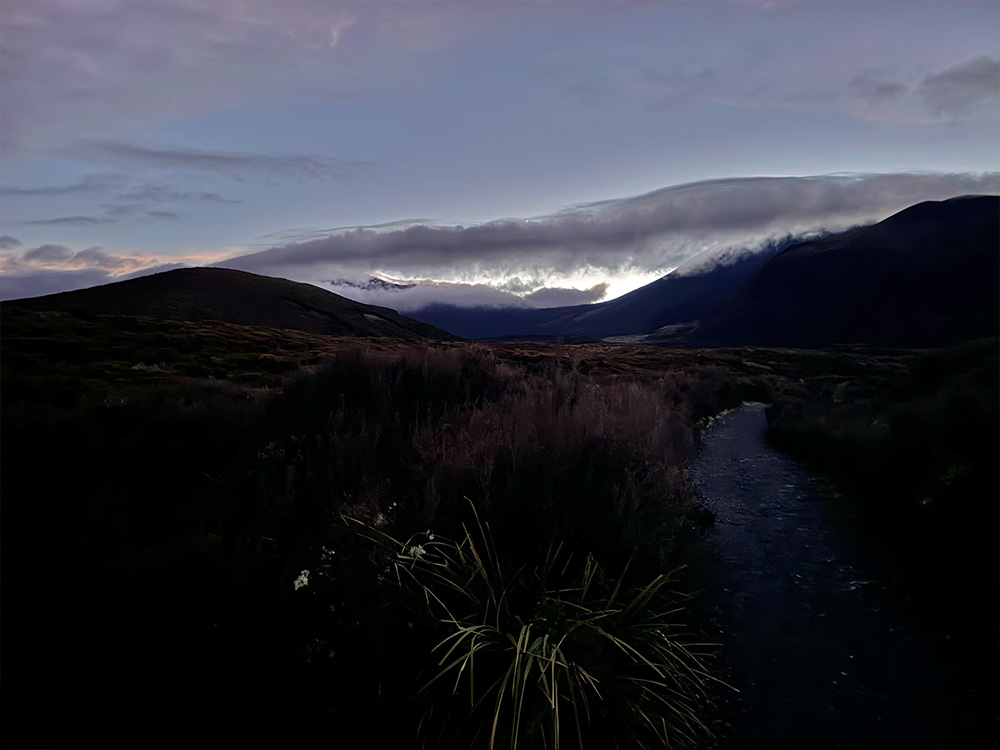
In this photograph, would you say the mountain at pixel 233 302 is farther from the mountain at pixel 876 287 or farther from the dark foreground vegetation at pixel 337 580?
the mountain at pixel 876 287

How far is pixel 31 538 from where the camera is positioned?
4664mm

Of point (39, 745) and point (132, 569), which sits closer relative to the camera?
point (39, 745)

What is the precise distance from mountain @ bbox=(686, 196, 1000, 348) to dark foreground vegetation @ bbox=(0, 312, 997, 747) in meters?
93.0

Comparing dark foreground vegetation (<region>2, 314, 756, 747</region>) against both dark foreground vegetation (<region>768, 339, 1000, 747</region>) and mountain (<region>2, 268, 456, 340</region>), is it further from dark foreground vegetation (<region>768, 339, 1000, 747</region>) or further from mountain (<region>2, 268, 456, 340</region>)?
mountain (<region>2, 268, 456, 340</region>)

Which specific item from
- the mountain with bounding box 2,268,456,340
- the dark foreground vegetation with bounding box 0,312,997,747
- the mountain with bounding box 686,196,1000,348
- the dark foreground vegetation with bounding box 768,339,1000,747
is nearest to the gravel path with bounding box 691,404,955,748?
the dark foreground vegetation with bounding box 768,339,1000,747

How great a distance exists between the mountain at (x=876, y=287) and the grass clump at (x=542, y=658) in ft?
308

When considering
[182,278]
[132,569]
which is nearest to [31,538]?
[132,569]

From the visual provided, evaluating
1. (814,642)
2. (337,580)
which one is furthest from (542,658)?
(814,642)

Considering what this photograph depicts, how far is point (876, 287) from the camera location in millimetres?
137500

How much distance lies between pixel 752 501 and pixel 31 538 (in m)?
8.90

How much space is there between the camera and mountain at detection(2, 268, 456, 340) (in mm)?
86812

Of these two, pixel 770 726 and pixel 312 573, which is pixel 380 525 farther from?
pixel 770 726

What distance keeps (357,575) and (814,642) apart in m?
3.67

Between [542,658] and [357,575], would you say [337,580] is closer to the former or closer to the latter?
[357,575]
